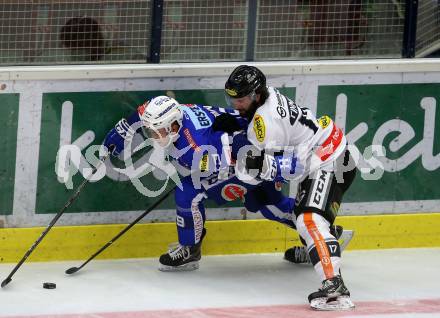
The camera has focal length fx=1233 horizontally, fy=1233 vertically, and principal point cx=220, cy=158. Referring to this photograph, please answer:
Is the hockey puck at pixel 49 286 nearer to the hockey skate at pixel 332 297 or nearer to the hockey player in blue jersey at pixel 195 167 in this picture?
the hockey player in blue jersey at pixel 195 167

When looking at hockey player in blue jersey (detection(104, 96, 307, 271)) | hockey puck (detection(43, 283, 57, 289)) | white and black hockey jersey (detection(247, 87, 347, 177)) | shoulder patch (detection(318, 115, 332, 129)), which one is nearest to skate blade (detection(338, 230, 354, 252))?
hockey player in blue jersey (detection(104, 96, 307, 271))

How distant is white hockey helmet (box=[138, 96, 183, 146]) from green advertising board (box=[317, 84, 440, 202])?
4.41 feet

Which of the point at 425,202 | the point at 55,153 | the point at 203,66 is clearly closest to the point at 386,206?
the point at 425,202

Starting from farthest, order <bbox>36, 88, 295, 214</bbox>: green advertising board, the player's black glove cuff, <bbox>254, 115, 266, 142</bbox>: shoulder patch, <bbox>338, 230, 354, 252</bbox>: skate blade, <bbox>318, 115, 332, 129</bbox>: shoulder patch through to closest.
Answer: <bbox>338, 230, 354, 252</bbox>: skate blade < <bbox>36, 88, 295, 214</bbox>: green advertising board < the player's black glove cuff < <bbox>318, 115, 332, 129</bbox>: shoulder patch < <bbox>254, 115, 266, 142</bbox>: shoulder patch

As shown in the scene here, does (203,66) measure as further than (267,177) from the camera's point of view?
Yes

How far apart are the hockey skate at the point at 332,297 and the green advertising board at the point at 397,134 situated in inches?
57.8

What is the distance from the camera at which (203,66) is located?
800 cm

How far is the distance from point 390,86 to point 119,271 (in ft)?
7.34

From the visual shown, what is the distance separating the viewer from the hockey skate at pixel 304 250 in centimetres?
790

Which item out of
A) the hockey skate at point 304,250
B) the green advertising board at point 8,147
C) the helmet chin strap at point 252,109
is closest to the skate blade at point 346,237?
the hockey skate at point 304,250

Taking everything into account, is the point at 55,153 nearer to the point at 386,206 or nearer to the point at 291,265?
the point at 291,265

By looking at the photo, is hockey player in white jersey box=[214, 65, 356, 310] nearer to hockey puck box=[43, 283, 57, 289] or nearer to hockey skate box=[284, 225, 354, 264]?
hockey skate box=[284, 225, 354, 264]

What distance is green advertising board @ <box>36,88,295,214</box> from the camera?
7805 mm

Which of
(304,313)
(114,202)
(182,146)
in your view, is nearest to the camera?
(304,313)
